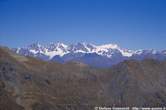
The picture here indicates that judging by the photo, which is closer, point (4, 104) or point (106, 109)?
point (4, 104)

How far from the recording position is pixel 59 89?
582 ft

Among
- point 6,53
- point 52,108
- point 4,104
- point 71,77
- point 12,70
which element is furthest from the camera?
point 71,77

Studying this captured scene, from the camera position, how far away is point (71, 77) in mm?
193625

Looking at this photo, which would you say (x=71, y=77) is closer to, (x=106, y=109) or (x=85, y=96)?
(x=85, y=96)

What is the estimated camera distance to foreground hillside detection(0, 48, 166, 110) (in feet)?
501

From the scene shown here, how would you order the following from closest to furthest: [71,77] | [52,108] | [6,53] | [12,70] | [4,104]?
[4,104], [52,108], [12,70], [6,53], [71,77]

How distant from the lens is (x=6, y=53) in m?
181

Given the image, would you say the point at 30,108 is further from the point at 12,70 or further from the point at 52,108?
the point at 12,70

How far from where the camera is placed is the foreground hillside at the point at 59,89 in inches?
6017

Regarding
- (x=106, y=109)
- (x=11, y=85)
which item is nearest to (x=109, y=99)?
(x=106, y=109)

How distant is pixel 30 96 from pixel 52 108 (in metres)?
9.77

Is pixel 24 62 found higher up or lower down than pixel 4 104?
higher up

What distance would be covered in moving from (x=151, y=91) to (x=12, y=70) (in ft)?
186

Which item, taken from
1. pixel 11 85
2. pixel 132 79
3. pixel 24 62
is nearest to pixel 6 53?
pixel 24 62
